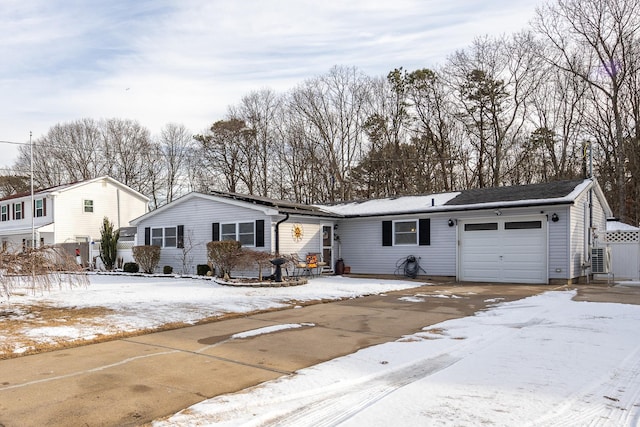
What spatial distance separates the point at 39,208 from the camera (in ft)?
96.1

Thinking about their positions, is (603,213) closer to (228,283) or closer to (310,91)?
(228,283)

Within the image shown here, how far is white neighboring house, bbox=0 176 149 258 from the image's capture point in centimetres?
2830

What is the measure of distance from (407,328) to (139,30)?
34.0 ft

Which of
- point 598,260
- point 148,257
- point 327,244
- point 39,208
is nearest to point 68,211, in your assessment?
point 39,208

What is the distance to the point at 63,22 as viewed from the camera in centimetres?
1175

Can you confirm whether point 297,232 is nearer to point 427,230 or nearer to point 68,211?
point 427,230

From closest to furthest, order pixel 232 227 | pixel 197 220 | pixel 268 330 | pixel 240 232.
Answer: pixel 268 330
pixel 240 232
pixel 232 227
pixel 197 220

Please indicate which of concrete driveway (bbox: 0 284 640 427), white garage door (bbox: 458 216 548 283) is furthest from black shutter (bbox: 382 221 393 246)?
concrete driveway (bbox: 0 284 640 427)

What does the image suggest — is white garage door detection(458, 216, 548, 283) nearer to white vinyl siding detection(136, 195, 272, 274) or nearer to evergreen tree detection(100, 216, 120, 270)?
white vinyl siding detection(136, 195, 272, 274)

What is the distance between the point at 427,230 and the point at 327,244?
12.9 ft

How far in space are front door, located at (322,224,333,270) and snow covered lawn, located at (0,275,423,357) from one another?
12.8 feet

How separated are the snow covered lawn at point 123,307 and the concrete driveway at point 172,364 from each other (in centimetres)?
55

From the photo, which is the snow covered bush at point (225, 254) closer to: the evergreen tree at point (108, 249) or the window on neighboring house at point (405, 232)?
the window on neighboring house at point (405, 232)

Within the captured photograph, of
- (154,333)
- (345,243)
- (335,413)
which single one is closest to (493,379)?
(335,413)
